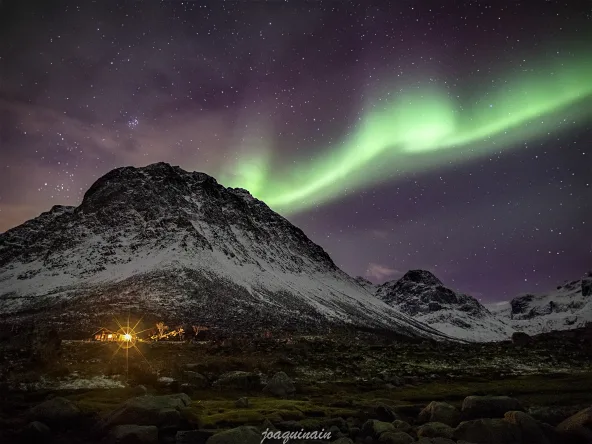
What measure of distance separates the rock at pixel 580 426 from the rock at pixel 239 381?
59.2ft

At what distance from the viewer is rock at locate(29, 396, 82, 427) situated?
58.9 ft

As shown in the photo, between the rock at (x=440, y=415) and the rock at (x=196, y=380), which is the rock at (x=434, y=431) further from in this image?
the rock at (x=196, y=380)

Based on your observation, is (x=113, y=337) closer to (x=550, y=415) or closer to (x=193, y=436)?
(x=193, y=436)

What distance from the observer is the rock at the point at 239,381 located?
93.9 ft

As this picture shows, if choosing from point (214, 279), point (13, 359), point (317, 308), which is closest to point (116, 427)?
point (13, 359)

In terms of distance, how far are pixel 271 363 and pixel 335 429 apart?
21028 mm

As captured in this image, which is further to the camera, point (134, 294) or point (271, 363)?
point (134, 294)

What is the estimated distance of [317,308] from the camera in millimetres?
184125

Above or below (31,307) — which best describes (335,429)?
below

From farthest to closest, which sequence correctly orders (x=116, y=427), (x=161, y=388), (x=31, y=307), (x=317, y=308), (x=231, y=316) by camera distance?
(x=317, y=308), (x=31, y=307), (x=231, y=316), (x=161, y=388), (x=116, y=427)

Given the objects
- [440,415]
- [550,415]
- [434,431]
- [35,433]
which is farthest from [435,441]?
[35,433]

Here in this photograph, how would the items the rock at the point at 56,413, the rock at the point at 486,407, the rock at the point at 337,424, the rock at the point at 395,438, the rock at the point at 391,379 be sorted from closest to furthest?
the rock at the point at 395,438 < the rock at the point at 56,413 < the rock at the point at 337,424 < the rock at the point at 486,407 < the rock at the point at 391,379

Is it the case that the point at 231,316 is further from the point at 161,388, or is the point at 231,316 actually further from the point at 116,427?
the point at 116,427

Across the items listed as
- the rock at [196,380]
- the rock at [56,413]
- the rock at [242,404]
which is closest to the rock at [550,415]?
the rock at [242,404]
